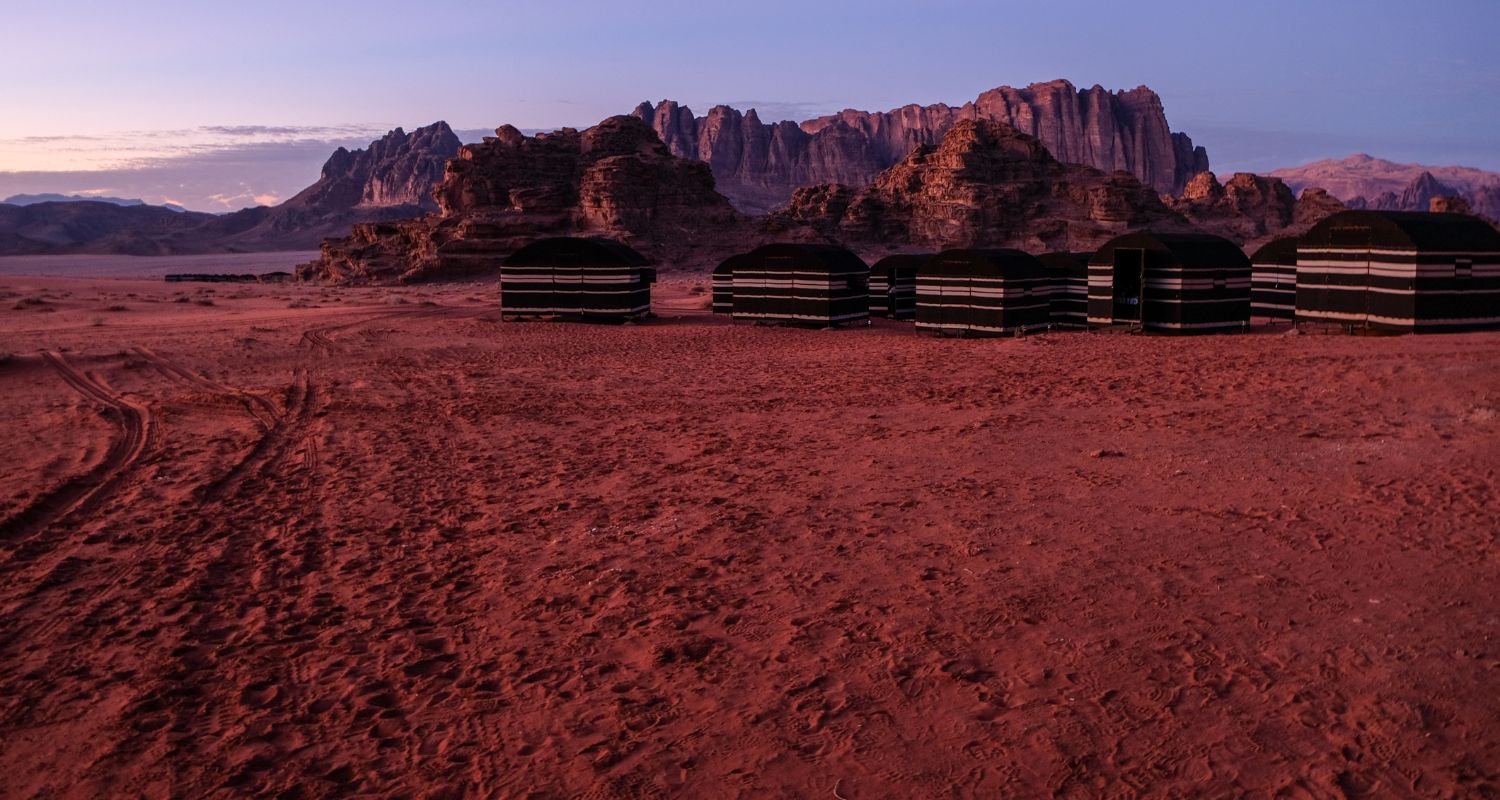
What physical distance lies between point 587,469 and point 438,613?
408 cm

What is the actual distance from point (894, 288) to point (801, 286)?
353 centimetres

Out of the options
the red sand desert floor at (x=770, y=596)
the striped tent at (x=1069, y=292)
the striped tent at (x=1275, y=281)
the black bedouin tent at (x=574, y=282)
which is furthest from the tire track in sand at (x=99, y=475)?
the striped tent at (x=1275, y=281)

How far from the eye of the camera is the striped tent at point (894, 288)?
30188 millimetres

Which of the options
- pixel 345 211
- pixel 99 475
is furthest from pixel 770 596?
pixel 345 211

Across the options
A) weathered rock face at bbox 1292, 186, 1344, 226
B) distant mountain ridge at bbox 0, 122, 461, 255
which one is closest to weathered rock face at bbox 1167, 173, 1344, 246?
weathered rock face at bbox 1292, 186, 1344, 226

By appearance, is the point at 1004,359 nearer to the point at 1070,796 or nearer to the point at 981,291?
the point at 981,291

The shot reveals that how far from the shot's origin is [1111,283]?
23875 mm

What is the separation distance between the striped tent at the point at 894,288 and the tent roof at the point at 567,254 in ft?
24.6

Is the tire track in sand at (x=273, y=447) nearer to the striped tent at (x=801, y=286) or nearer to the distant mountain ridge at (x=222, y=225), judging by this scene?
the striped tent at (x=801, y=286)

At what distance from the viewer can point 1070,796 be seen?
4.22 m

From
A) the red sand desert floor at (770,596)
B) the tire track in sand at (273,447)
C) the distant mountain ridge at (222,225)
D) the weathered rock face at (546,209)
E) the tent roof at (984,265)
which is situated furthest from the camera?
the distant mountain ridge at (222,225)

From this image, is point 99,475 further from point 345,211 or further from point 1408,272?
point 345,211

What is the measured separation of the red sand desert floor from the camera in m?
4.57

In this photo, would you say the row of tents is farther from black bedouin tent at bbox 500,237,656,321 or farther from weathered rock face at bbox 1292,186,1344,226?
weathered rock face at bbox 1292,186,1344,226
